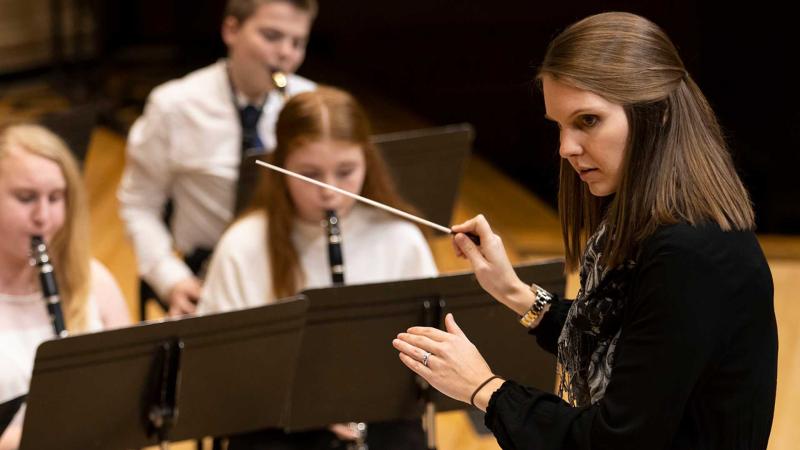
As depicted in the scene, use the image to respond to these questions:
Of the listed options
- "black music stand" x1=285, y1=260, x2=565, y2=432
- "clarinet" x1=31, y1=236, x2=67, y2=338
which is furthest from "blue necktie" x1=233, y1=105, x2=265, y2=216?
"black music stand" x1=285, y1=260, x2=565, y2=432

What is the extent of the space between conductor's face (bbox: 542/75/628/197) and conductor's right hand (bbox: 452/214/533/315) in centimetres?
26

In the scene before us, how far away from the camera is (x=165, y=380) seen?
2.15 m

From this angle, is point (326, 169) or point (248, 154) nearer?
point (326, 169)

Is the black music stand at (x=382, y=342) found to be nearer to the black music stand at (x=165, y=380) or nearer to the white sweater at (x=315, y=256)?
the black music stand at (x=165, y=380)

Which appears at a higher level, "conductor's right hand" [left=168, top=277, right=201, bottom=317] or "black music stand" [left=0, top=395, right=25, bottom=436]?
"black music stand" [left=0, top=395, right=25, bottom=436]

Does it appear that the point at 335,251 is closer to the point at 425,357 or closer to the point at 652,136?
the point at 425,357

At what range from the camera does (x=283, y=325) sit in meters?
2.18

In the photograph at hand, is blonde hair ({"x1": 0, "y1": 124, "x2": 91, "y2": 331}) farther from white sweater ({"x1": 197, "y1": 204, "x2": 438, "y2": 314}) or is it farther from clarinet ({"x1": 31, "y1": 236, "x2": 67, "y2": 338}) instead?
white sweater ({"x1": 197, "y1": 204, "x2": 438, "y2": 314})

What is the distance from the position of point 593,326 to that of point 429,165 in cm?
151

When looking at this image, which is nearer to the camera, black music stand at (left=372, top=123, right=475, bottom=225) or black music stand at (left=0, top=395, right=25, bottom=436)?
black music stand at (left=0, top=395, right=25, bottom=436)

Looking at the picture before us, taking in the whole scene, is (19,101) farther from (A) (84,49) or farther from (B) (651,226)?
(B) (651,226)

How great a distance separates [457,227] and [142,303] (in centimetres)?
181

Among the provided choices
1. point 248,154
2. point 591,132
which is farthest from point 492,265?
point 248,154

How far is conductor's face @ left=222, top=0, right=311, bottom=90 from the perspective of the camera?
122 inches
